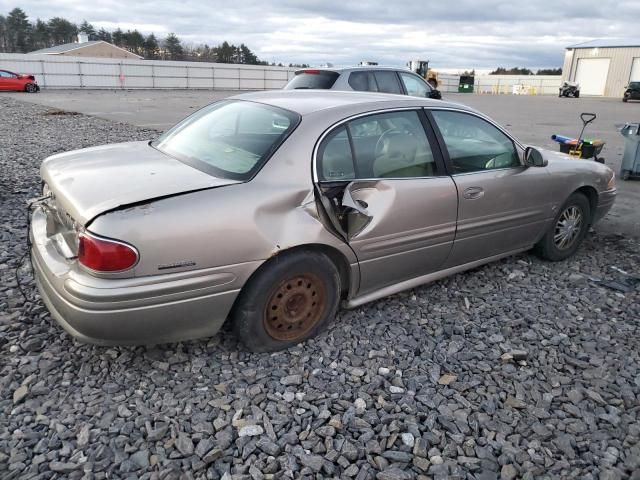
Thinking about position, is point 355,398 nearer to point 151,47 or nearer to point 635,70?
point 635,70

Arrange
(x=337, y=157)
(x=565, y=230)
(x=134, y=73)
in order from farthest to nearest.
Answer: (x=134, y=73) < (x=565, y=230) < (x=337, y=157)

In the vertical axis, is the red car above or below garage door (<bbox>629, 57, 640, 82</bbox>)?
below

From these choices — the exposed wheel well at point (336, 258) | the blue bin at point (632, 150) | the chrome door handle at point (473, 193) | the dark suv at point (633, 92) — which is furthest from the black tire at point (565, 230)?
the dark suv at point (633, 92)

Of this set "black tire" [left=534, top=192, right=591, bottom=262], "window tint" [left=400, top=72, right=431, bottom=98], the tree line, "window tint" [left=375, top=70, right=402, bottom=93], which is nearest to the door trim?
"black tire" [left=534, top=192, right=591, bottom=262]

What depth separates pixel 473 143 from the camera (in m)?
3.87

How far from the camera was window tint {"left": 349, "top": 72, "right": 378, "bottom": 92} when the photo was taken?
8.84 meters

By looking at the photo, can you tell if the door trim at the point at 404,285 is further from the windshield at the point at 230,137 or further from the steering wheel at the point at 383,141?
the windshield at the point at 230,137

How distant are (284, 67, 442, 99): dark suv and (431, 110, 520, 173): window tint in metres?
4.90

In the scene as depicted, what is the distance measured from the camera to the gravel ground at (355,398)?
2.29 metres

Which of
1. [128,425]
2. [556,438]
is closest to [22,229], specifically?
[128,425]

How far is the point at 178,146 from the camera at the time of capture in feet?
11.5

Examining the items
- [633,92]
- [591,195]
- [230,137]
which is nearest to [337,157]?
[230,137]

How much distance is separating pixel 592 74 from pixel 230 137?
174 feet

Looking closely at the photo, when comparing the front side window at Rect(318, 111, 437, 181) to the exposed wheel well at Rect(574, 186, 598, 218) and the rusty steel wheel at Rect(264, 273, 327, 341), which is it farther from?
the exposed wheel well at Rect(574, 186, 598, 218)
